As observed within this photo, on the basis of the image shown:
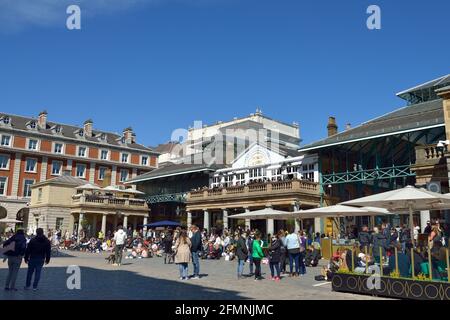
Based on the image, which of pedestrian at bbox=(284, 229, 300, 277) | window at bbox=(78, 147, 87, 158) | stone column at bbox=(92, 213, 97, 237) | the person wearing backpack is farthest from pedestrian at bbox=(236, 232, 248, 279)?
window at bbox=(78, 147, 87, 158)

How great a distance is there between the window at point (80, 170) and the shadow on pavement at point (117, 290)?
4708 cm

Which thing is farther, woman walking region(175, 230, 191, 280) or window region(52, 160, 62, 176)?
window region(52, 160, 62, 176)

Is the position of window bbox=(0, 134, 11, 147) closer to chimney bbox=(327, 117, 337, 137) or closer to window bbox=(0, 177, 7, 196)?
window bbox=(0, 177, 7, 196)

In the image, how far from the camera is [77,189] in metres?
45.4

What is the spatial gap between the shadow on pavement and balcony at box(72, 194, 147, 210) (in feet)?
97.8

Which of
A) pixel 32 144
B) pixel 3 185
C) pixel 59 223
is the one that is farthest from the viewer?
pixel 32 144

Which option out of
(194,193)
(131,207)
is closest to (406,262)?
(194,193)

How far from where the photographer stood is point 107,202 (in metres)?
45.3

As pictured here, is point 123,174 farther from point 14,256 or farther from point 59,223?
point 14,256

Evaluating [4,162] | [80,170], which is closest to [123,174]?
[80,170]

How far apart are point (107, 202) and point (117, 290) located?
116ft

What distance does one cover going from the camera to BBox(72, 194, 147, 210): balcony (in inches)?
1724
